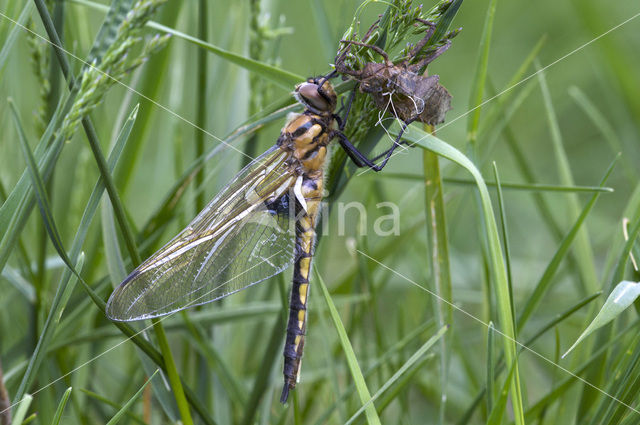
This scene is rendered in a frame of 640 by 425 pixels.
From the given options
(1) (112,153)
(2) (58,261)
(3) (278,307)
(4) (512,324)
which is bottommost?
(4) (512,324)

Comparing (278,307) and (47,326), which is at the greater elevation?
(47,326)

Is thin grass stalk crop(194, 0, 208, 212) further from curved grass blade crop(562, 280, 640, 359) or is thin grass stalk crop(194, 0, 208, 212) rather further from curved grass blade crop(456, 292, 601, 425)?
curved grass blade crop(562, 280, 640, 359)

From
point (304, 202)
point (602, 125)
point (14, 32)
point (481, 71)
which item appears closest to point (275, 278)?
point (304, 202)

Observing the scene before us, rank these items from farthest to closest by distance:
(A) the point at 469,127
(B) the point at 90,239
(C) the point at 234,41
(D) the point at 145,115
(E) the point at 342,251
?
(E) the point at 342,251 → (C) the point at 234,41 → (B) the point at 90,239 → (D) the point at 145,115 → (A) the point at 469,127

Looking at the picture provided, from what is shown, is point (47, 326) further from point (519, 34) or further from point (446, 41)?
point (519, 34)

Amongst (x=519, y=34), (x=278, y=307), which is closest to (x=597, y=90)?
(x=519, y=34)

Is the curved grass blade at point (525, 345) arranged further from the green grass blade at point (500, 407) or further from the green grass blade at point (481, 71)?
the green grass blade at point (481, 71)
